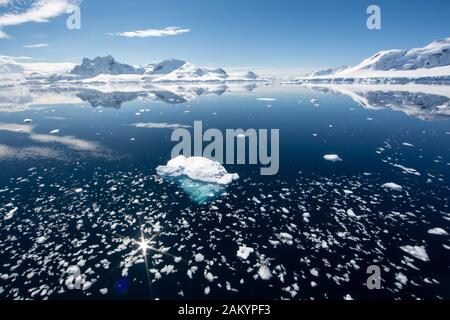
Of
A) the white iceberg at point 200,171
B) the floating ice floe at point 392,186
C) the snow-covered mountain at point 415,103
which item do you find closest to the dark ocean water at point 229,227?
the floating ice floe at point 392,186

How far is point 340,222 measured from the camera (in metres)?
18.6

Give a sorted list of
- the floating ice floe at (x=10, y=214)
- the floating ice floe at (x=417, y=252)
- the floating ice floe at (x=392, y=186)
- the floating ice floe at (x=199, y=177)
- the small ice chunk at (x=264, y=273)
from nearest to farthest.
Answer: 1. the small ice chunk at (x=264, y=273)
2. the floating ice floe at (x=417, y=252)
3. the floating ice floe at (x=10, y=214)
4. the floating ice floe at (x=199, y=177)
5. the floating ice floe at (x=392, y=186)

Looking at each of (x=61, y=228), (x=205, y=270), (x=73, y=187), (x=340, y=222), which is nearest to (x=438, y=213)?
(x=340, y=222)

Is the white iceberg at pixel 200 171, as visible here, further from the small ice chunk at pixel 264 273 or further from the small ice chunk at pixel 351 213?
the small ice chunk at pixel 264 273

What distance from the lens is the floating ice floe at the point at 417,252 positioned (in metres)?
15.2

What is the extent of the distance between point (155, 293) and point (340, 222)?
12.9 meters

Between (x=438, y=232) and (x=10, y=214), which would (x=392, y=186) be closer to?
(x=438, y=232)

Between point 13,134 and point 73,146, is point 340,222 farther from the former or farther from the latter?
point 13,134

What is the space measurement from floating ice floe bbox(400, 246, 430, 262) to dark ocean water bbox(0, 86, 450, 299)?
0.10m

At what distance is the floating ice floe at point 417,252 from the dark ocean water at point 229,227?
100 millimetres

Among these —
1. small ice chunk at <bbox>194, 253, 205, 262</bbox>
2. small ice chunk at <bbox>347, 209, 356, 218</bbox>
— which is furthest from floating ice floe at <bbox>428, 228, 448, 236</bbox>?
small ice chunk at <bbox>194, 253, 205, 262</bbox>

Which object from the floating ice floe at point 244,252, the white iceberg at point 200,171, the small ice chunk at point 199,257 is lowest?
the small ice chunk at point 199,257

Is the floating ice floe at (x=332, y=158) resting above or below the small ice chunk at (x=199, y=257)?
above

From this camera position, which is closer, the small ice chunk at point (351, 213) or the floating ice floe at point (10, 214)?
the small ice chunk at point (351, 213)
